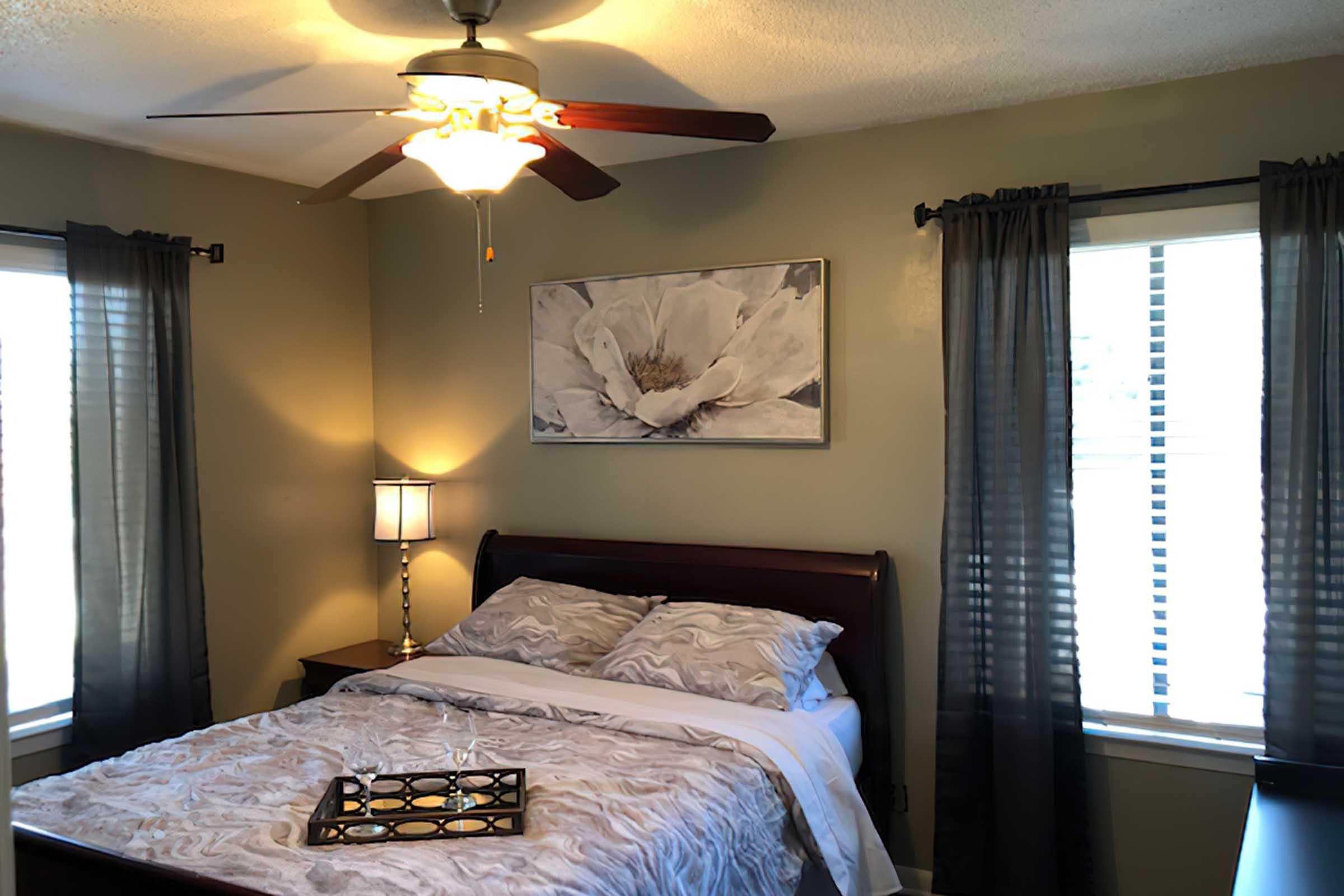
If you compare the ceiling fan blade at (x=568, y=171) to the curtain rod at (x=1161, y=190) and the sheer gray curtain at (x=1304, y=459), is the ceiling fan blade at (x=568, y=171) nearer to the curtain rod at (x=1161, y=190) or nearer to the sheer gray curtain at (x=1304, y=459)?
the curtain rod at (x=1161, y=190)

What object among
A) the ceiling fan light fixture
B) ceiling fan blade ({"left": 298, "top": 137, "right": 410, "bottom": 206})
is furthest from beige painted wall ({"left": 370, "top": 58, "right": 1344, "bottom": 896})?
the ceiling fan light fixture

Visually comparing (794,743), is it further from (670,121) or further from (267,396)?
(267,396)

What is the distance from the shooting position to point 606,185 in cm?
275

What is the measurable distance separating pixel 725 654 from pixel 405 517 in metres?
1.67

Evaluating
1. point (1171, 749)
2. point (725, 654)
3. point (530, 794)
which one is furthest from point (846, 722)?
point (530, 794)

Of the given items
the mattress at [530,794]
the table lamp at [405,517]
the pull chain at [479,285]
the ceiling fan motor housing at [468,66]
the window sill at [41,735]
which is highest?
the ceiling fan motor housing at [468,66]

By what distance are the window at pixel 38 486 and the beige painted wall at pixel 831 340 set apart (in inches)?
54.6

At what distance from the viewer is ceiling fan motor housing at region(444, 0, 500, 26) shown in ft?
7.79

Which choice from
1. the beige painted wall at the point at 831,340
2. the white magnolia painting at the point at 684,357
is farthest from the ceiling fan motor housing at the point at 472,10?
the white magnolia painting at the point at 684,357

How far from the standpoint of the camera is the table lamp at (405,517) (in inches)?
167

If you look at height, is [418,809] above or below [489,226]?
below

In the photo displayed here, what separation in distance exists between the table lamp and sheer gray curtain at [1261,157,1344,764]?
3041 millimetres

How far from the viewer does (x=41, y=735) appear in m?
3.44

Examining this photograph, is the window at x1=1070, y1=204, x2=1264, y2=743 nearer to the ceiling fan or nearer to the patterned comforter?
the patterned comforter
